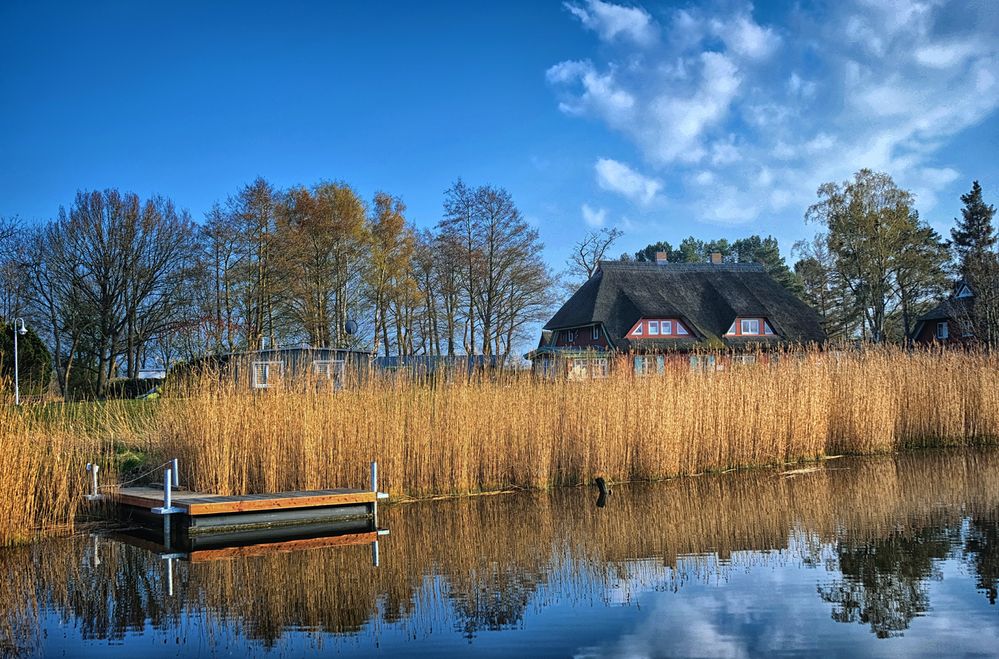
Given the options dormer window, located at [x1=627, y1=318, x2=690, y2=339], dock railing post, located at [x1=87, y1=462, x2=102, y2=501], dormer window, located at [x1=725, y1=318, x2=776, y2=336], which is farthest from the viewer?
dormer window, located at [x1=725, y1=318, x2=776, y2=336]

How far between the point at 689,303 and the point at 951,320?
36.8 ft

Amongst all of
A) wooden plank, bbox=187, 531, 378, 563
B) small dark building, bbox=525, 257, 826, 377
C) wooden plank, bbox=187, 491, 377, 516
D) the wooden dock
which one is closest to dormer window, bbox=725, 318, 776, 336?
small dark building, bbox=525, 257, 826, 377

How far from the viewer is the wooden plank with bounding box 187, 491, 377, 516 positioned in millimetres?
9305

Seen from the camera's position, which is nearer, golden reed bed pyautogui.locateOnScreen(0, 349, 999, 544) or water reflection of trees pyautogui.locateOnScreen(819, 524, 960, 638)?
water reflection of trees pyautogui.locateOnScreen(819, 524, 960, 638)

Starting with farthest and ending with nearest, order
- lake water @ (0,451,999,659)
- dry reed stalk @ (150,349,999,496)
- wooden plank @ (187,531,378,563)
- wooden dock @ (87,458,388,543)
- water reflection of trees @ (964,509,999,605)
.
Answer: dry reed stalk @ (150,349,999,496), wooden dock @ (87,458,388,543), wooden plank @ (187,531,378,563), water reflection of trees @ (964,509,999,605), lake water @ (0,451,999,659)

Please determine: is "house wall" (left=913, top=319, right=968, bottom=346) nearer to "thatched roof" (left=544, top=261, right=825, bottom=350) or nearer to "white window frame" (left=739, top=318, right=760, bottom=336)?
"thatched roof" (left=544, top=261, right=825, bottom=350)

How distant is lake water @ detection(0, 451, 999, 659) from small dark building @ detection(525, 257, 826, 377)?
27.5m

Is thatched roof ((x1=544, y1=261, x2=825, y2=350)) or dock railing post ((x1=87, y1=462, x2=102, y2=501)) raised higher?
thatched roof ((x1=544, y1=261, x2=825, y2=350))

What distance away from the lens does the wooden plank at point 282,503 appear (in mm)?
9305

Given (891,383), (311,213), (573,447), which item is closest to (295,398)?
(573,447)

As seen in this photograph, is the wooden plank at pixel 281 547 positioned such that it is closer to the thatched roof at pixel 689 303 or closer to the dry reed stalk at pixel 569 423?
the dry reed stalk at pixel 569 423

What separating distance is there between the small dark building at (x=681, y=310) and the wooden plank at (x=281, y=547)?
28.0m

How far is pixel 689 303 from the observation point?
41.1 meters

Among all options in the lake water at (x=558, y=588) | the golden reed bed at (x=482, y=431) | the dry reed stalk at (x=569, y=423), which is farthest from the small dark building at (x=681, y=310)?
the lake water at (x=558, y=588)
